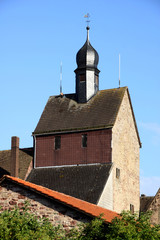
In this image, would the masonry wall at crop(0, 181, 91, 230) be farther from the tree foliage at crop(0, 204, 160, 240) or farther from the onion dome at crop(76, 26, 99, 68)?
the onion dome at crop(76, 26, 99, 68)

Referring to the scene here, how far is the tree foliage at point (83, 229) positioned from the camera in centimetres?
1747

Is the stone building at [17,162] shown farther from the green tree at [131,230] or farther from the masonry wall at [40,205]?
the green tree at [131,230]

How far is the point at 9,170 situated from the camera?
3978 cm

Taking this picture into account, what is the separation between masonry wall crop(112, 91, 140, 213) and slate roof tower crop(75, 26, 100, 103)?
297 centimetres

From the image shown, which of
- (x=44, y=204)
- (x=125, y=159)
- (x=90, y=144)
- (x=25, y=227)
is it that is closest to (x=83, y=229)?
(x=44, y=204)

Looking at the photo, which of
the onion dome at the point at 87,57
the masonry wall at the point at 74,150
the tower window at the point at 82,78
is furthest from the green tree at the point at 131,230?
the onion dome at the point at 87,57

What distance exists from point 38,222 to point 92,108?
2085cm

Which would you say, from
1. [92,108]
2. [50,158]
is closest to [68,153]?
[50,158]

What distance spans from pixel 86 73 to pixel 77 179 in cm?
972

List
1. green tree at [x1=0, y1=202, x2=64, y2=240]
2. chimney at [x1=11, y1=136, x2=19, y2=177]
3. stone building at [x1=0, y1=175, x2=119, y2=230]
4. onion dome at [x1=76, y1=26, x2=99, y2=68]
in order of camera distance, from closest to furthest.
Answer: green tree at [x1=0, y1=202, x2=64, y2=240] < stone building at [x1=0, y1=175, x2=119, y2=230] < chimney at [x1=11, y1=136, x2=19, y2=177] < onion dome at [x1=76, y1=26, x2=99, y2=68]

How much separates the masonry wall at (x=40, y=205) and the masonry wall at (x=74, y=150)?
15.9 metres

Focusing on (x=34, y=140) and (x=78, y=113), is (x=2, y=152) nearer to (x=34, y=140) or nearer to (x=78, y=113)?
(x=34, y=140)

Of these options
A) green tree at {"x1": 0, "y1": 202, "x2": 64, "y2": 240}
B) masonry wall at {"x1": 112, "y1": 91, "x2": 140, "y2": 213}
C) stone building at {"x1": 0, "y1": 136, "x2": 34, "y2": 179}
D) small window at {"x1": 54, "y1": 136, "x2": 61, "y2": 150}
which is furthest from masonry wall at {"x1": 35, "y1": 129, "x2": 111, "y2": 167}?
green tree at {"x1": 0, "y1": 202, "x2": 64, "y2": 240}

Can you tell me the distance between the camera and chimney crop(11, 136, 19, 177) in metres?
38.3
